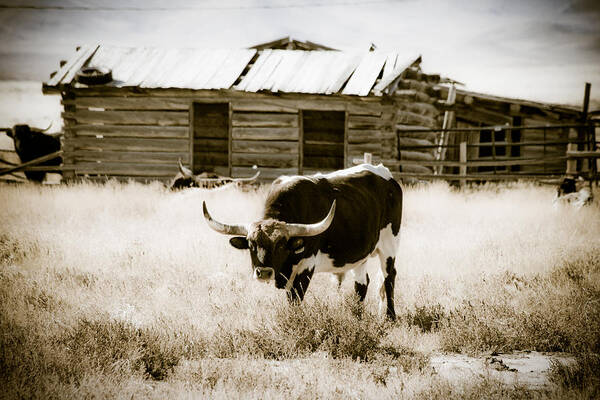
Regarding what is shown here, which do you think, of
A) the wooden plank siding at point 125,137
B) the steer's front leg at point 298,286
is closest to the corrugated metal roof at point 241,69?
the wooden plank siding at point 125,137

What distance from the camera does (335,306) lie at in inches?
189

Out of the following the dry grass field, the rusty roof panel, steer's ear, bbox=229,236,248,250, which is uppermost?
the rusty roof panel

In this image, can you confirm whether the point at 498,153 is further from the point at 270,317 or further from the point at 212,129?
the point at 270,317

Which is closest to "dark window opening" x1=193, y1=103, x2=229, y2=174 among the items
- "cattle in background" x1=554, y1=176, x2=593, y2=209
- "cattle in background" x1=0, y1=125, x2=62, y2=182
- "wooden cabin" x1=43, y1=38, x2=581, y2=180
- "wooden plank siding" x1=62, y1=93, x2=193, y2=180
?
"wooden cabin" x1=43, y1=38, x2=581, y2=180

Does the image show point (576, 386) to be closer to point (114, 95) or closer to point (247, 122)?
point (247, 122)

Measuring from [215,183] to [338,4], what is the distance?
5.59 metres

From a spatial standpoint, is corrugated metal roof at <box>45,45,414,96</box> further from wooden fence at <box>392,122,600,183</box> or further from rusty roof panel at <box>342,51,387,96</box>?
wooden fence at <box>392,122,600,183</box>

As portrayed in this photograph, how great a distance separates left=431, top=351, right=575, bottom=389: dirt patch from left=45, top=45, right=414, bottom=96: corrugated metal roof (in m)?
9.70

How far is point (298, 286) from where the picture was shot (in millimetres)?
4340

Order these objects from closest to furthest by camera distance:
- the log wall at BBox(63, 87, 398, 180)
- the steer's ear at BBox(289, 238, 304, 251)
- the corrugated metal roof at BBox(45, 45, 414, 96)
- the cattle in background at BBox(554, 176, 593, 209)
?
the steer's ear at BBox(289, 238, 304, 251), the cattle in background at BBox(554, 176, 593, 209), the corrugated metal roof at BBox(45, 45, 414, 96), the log wall at BBox(63, 87, 398, 180)

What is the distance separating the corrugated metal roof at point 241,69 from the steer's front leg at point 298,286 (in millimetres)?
9341

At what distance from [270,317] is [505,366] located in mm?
1849

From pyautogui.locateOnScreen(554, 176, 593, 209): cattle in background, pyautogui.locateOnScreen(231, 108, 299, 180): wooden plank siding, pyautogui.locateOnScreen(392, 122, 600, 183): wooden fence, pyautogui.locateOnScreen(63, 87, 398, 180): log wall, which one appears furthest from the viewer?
pyautogui.locateOnScreen(231, 108, 299, 180): wooden plank siding

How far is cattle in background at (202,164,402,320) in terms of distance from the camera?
406cm
